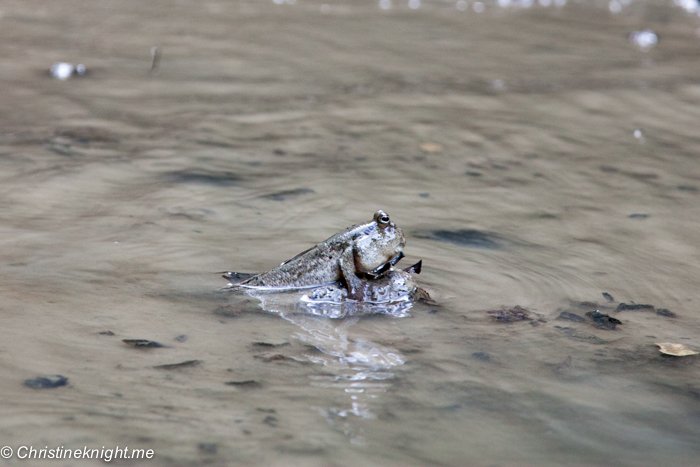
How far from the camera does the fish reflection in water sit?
2152 mm

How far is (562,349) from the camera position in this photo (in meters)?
2.50

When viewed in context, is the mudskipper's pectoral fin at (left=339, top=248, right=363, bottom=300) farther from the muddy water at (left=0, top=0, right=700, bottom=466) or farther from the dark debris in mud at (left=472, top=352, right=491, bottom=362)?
the dark debris in mud at (left=472, top=352, right=491, bottom=362)

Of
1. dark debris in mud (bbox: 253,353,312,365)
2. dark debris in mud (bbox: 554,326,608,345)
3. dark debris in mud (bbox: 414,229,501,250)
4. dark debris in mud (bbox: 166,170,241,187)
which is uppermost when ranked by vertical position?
dark debris in mud (bbox: 166,170,241,187)

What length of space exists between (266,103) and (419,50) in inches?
99.0

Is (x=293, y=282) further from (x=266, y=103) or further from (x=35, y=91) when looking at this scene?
(x=35, y=91)

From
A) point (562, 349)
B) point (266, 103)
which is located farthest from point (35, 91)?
point (562, 349)

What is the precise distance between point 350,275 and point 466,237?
96 centimetres

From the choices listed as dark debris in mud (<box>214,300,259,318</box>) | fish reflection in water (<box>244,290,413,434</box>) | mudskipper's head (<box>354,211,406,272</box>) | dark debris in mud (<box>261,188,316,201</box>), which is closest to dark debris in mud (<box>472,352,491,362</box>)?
fish reflection in water (<box>244,290,413,434</box>)

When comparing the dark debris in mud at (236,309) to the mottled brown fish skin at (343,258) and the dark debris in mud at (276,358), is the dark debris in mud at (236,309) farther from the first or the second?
the dark debris in mud at (276,358)

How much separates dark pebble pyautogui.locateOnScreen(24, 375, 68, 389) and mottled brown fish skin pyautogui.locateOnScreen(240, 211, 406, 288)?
99cm

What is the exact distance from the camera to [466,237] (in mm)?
3582

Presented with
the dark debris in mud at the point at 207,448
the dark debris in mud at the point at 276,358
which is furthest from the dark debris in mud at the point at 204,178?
the dark debris in mud at the point at 207,448

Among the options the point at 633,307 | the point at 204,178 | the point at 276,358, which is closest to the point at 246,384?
the point at 276,358

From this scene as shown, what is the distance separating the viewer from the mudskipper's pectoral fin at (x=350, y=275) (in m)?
2.86
